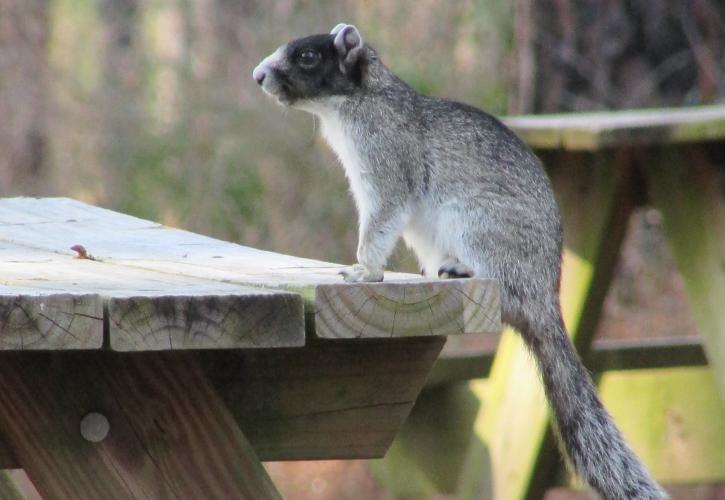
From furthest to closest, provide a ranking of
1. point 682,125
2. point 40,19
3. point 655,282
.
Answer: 1. point 40,19
2. point 655,282
3. point 682,125

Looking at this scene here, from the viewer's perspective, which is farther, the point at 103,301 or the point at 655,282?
the point at 655,282

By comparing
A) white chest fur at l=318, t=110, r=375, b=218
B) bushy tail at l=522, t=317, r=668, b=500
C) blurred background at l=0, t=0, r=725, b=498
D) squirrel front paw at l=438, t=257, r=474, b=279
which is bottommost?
blurred background at l=0, t=0, r=725, b=498

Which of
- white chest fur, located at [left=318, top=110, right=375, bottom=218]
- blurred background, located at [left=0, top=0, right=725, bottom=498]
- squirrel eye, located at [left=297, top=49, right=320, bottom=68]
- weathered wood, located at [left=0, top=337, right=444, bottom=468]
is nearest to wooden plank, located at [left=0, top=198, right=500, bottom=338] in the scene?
weathered wood, located at [left=0, top=337, right=444, bottom=468]

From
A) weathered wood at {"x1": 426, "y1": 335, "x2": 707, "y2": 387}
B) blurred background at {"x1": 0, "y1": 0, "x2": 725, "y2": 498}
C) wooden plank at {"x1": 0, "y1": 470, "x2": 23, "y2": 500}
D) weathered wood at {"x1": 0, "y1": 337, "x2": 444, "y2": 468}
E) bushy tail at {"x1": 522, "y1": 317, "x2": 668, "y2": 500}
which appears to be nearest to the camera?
weathered wood at {"x1": 0, "y1": 337, "x2": 444, "y2": 468}

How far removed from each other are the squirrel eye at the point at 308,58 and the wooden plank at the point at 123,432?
1.56 meters

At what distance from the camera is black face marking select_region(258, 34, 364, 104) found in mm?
3652

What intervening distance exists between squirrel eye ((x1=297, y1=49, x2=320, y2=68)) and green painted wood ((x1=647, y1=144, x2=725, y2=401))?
114 centimetres

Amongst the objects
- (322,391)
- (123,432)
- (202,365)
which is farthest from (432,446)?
(123,432)

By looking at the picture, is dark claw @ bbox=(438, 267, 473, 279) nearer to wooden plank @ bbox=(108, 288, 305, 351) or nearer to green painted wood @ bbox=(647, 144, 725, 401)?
green painted wood @ bbox=(647, 144, 725, 401)

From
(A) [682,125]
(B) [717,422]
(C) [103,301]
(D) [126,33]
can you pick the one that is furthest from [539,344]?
(D) [126,33]

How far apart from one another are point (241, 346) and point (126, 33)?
8202 mm

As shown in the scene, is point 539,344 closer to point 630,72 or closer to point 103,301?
point 103,301

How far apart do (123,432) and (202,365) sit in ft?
0.72

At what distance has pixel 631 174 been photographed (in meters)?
4.55
